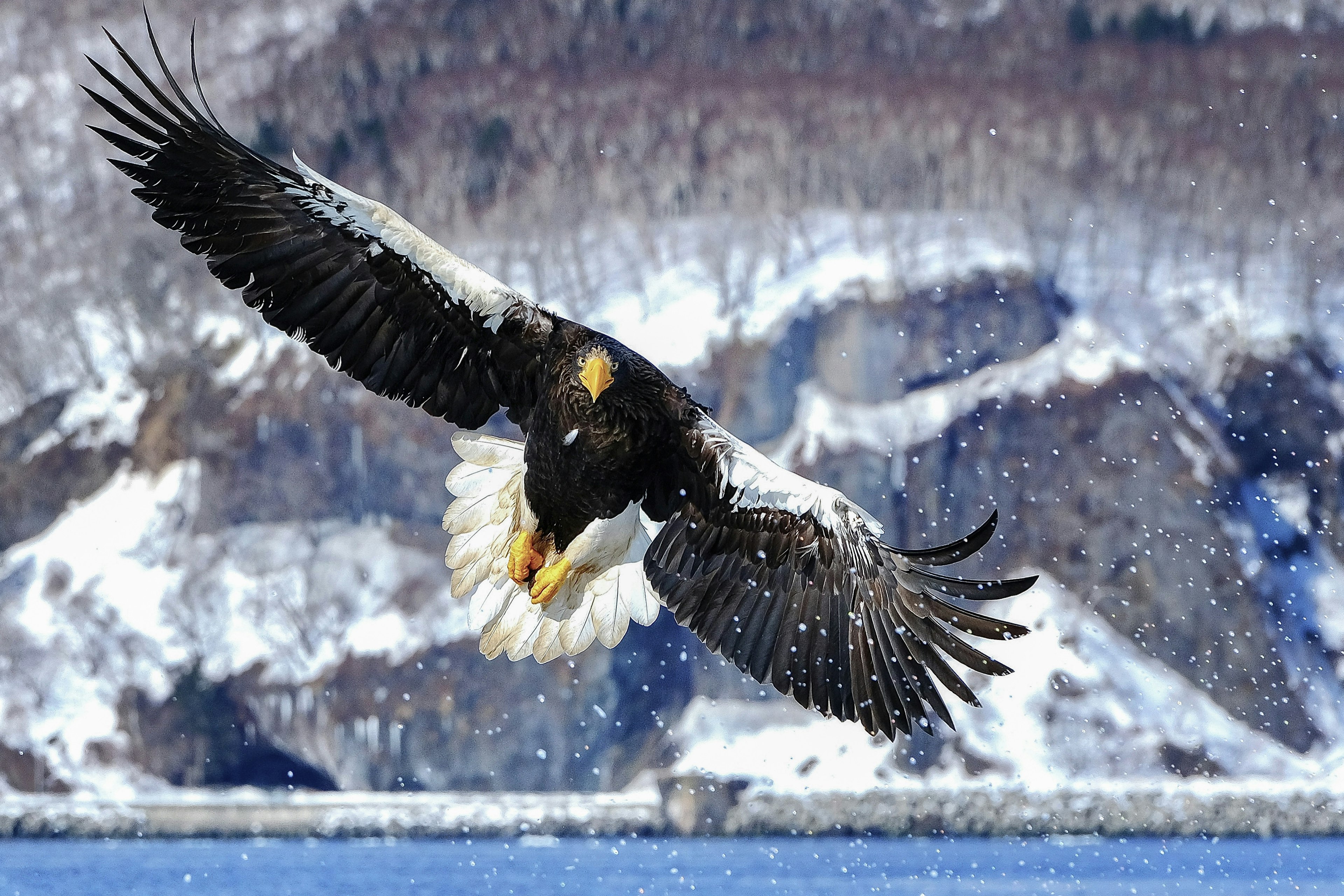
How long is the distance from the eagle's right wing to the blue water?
846 inches

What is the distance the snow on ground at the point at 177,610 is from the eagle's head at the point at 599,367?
4048cm

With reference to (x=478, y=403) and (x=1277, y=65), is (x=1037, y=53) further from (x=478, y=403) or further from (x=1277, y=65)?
(x=478, y=403)

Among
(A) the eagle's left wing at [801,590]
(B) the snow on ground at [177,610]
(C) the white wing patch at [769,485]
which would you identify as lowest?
(B) the snow on ground at [177,610]

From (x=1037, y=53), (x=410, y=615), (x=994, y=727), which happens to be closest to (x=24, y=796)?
(x=410, y=615)

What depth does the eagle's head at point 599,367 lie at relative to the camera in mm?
7250

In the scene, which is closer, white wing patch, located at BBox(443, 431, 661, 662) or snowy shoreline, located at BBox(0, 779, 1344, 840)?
white wing patch, located at BBox(443, 431, 661, 662)

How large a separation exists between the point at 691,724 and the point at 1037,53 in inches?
1544

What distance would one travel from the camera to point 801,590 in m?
7.90

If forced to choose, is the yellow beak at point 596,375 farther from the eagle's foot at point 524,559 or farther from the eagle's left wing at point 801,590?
the eagle's foot at point 524,559

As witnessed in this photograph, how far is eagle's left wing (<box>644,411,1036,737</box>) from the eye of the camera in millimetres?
7559

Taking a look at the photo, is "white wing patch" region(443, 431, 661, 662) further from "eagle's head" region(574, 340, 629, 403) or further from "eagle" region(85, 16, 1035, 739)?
"eagle's head" region(574, 340, 629, 403)

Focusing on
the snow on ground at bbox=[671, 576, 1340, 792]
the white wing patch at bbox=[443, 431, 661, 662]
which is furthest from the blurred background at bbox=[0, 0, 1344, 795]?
the white wing patch at bbox=[443, 431, 661, 662]

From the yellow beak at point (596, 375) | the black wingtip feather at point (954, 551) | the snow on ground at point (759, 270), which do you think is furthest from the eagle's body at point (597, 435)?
the snow on ground at point (759, 270)

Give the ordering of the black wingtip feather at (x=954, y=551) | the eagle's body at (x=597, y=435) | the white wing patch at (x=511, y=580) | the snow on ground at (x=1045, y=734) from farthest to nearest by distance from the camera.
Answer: the snow on ground at (x=1045, y=734) → the white wing patch at (x=511, y=580) → the eagle's body at (x=597, y=435) → the black wingtip feather at (x=954, y=551)
